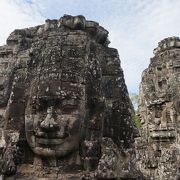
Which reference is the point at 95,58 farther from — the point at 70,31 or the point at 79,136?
the point at 79,136

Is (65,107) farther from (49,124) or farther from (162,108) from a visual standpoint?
(162,108)

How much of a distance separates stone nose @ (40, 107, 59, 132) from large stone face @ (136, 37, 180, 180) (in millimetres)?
8860

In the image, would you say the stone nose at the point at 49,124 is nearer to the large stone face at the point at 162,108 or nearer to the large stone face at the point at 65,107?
the large stone face at the point at 65,107

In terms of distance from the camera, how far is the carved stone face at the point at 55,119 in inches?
240

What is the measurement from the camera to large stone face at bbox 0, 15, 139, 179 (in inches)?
243

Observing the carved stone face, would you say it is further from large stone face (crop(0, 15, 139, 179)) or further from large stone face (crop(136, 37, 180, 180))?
large stone face (crop(136, 37, 180, 180))

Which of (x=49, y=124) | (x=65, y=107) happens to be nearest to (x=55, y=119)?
(x=49, y=124)

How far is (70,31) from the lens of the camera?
22.8 ft

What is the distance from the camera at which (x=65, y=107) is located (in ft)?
20.4

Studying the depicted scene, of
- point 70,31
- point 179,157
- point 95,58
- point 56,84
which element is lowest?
point 179,157

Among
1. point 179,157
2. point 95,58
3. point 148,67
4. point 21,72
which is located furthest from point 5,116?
point 148,67

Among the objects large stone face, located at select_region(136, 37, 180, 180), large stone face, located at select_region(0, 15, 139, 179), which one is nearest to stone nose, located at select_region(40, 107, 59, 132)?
large stone face, located at select_region(0, 15, 139, 179)

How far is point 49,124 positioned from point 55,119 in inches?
5.7

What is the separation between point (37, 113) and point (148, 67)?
60.3ft
